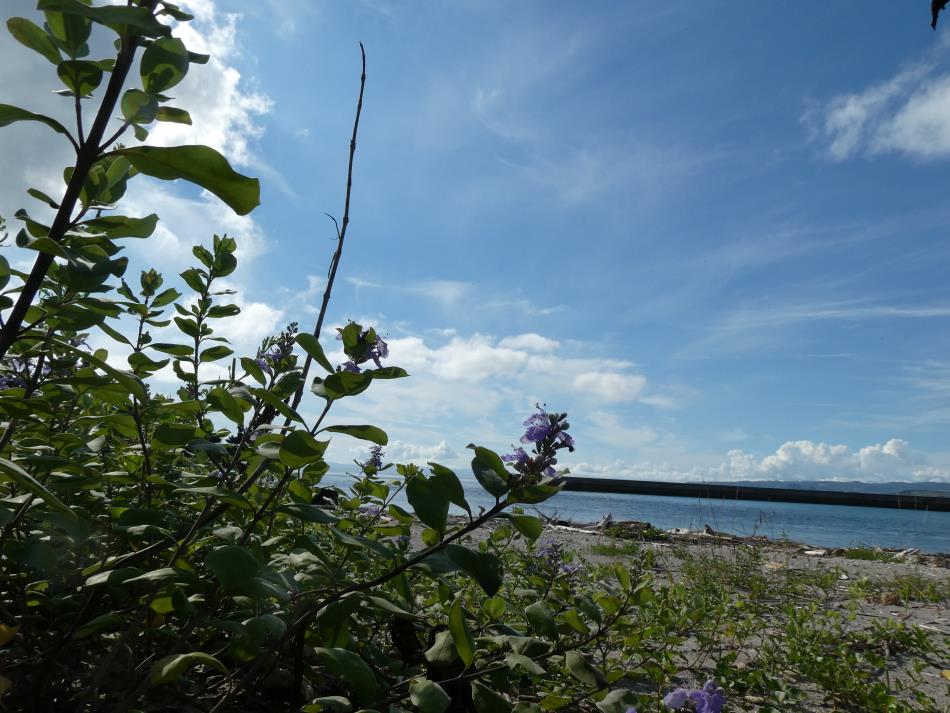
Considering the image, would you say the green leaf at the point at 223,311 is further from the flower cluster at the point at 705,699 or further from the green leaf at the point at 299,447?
the flower cluster at the point at 705,699

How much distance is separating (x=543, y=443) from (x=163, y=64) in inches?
41.0

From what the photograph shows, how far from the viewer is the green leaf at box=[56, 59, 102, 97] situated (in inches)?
33.2

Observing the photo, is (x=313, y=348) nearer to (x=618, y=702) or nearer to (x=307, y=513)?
(x=307, y=513)

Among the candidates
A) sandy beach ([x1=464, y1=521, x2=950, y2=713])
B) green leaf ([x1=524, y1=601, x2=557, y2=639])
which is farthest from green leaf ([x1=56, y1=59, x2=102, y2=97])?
sandy beach ([x1=464, y1=521, x2=950, y2=713])

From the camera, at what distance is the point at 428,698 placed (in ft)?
3.18

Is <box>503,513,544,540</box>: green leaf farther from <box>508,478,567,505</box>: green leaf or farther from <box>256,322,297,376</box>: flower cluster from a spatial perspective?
<box>256,322,297,376</box>: flower cluster

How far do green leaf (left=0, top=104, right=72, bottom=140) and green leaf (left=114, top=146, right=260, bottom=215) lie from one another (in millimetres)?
86

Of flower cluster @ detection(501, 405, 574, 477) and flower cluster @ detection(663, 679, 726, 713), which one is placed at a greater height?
flower cluster @ detection(501, 405, 574, 477)

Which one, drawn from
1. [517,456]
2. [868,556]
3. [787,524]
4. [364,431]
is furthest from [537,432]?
[787,524]

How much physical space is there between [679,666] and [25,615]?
239 centimetres

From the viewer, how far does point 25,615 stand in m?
1.26

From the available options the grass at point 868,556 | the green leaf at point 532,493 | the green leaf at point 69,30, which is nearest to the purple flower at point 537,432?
the green leaf at point 532,493

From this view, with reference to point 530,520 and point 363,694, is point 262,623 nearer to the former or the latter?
point 363,694

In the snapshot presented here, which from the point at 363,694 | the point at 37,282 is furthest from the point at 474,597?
the point at 37,282
